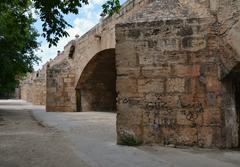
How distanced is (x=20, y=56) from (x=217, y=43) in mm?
12383

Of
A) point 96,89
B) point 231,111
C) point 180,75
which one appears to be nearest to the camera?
point 231,111

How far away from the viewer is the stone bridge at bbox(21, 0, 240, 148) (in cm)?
684

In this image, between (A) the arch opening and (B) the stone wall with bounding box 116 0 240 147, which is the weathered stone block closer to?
(B) the stone wall with bounding box 116 0 240 147

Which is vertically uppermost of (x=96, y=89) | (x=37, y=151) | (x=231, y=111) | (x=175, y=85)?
(x=96, y=89)

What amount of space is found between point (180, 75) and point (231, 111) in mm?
1114

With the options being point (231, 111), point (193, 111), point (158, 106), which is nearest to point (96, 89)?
point (158, 106)

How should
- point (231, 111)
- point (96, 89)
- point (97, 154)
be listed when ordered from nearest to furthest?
point (97, 154), point (231, 111), point (96, 89)

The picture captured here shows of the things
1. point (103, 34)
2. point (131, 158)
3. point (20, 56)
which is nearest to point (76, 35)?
point (20, 56)

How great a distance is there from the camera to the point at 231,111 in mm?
6965

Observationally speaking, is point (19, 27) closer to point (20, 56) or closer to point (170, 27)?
point (170, 27)

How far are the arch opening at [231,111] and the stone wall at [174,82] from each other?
2cm

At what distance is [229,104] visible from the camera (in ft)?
22.9

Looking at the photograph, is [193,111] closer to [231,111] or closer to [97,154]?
[231,111]

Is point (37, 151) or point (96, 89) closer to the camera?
point (37, 151)
